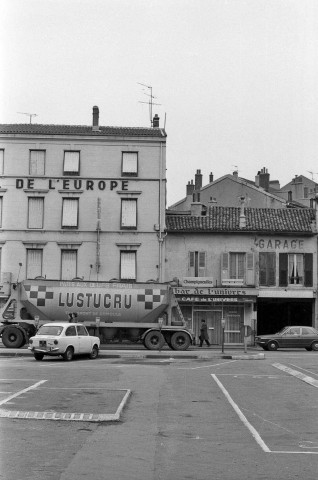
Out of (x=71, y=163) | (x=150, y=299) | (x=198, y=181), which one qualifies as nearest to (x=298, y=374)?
(x=150, y=299)

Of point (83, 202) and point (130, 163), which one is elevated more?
point (130, 163)

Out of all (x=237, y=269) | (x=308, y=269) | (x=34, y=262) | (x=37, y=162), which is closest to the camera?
(x=34, y=262)

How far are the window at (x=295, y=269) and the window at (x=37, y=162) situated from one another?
14974mm

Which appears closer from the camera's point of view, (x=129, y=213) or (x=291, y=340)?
(x=291, y=340)

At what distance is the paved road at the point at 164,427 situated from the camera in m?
11.0

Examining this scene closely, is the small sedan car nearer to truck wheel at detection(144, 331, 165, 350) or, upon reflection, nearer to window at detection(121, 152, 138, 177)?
truck wheel at detection(144, 331, 165, 350)

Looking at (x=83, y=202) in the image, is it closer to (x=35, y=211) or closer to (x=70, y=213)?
(x=70, y=213)

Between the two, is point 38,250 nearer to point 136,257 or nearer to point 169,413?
point 136,257

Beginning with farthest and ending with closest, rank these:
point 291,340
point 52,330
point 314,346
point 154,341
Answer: point 291,340, point 314,346, point 154,341, point 52,330

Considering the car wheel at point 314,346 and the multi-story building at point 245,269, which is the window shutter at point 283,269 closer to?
the multi-story building at point 245,269

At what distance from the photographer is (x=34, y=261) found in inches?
1891

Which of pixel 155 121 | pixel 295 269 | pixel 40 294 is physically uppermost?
pixel 155 121

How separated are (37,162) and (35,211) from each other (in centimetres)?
289

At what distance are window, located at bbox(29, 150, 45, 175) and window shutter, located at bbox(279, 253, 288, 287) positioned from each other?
48.9 feet
